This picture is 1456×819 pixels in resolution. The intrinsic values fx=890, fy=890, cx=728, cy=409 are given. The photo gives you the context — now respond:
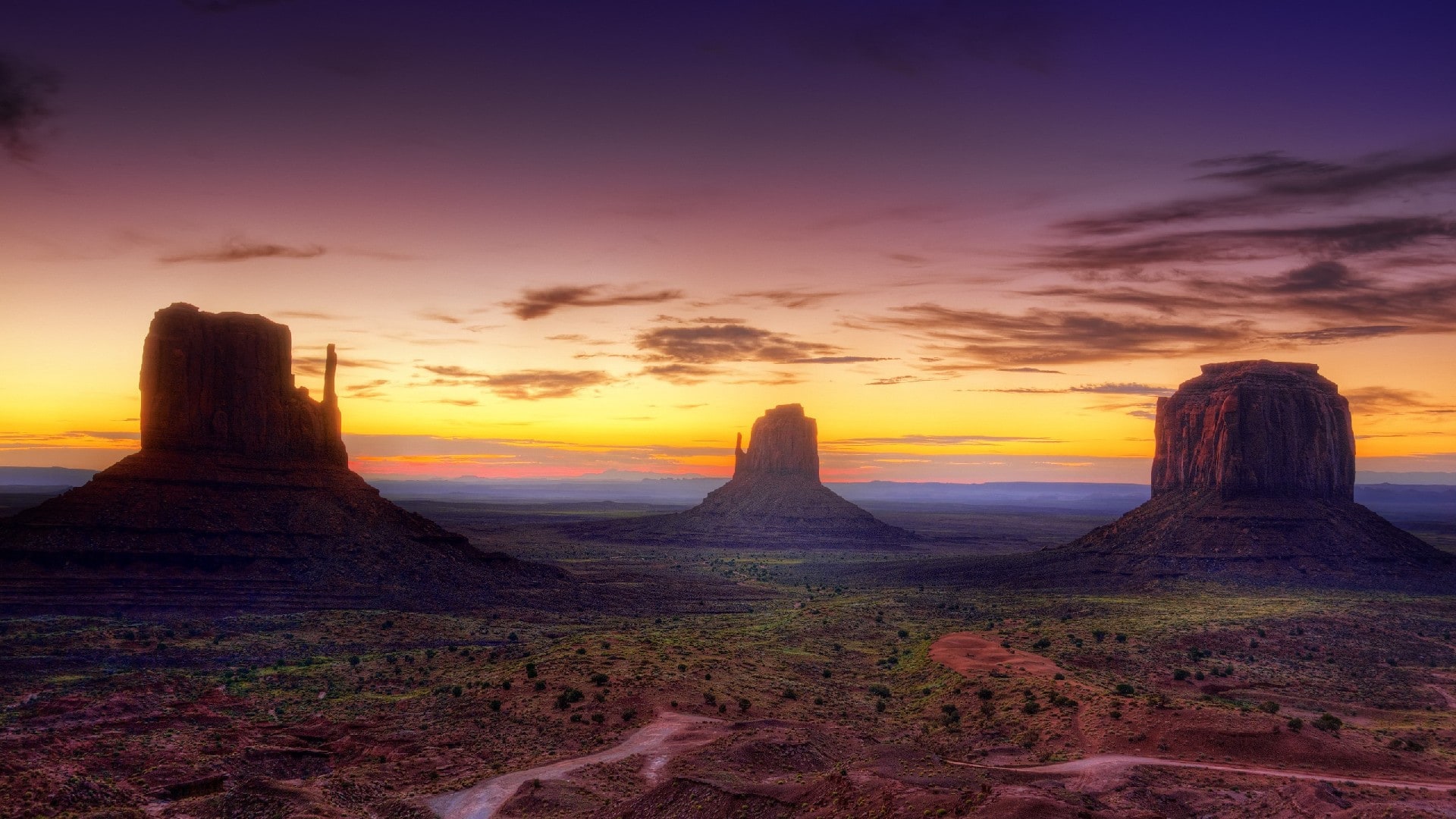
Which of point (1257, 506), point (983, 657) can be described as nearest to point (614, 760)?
point (983, 657)

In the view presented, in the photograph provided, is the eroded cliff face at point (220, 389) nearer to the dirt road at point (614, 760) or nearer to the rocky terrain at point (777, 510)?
the dirt road at point (614, 760)

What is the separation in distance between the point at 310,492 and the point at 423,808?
53.7m

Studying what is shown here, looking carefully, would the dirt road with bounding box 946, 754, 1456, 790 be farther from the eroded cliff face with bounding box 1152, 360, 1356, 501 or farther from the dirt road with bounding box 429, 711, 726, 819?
the eroded cliff face with bounding box 1152, 360, 1356, 501

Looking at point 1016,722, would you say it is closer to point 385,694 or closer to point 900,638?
point 900,638

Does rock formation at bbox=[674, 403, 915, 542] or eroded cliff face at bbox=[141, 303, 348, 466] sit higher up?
eroded cliff face at bbox=[141, 303, 348, 466]

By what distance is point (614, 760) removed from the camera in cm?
3095

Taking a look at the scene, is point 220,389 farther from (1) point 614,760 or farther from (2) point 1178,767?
(2) point 1178,767

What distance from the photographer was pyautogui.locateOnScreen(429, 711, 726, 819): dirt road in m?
26.6

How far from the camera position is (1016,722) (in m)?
36.3

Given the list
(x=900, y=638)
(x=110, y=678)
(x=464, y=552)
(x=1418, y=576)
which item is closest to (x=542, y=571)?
(x=464, y=552)

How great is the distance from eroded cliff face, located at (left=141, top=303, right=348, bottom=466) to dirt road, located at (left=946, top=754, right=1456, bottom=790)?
63700 mm

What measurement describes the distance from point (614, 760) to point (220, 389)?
57333 millimetres

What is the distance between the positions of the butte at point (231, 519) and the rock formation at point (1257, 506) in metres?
64.0

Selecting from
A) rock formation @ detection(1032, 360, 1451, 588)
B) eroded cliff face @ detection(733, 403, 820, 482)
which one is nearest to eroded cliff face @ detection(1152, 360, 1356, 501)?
rock formation @ detection(1032, 360, 1451, 588)
